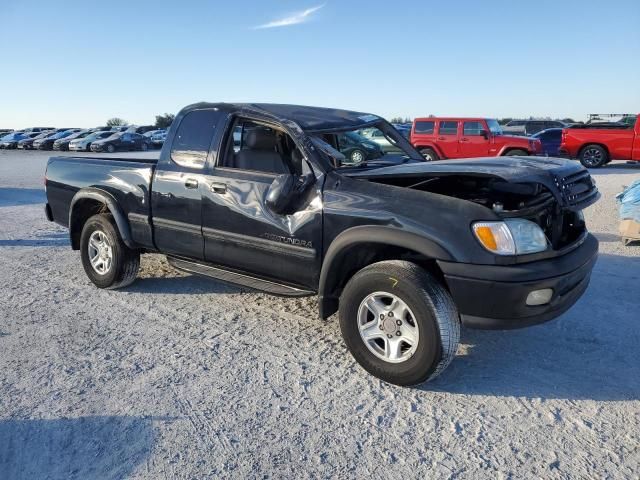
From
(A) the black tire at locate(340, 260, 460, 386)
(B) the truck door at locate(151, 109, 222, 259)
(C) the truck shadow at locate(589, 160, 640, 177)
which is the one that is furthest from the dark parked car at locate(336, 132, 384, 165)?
(C) the truck shadow at locate(589, 160, 640, 177)

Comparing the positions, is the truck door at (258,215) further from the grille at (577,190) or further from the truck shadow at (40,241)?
the truck shadow at (40,241)

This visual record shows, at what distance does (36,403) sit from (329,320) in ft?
7.21

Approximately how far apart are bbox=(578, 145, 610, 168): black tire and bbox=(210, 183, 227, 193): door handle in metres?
15.8

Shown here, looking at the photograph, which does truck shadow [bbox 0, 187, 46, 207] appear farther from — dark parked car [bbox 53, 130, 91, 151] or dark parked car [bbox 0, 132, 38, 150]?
dark parked car [bbox 0, 132, 38, 150]

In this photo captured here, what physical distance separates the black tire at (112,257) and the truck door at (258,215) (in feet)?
3.66

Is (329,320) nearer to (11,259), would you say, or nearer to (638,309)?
(638,309)

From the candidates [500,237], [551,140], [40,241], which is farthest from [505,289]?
[551,140]

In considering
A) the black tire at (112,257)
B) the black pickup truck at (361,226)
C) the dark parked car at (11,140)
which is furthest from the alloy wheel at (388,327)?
the dark parked car at (11,140)

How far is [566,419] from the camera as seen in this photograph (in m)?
2.96

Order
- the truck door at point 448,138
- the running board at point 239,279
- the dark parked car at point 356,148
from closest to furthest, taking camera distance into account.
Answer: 1. the running board at point 239,279
2. the dark parked car at point 356,148
3. the truck door at point 448,138

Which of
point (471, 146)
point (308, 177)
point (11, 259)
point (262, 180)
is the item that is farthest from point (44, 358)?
point (471, 146)

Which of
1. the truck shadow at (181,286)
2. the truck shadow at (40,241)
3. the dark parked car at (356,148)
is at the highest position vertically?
the dark parked car at (356,148)

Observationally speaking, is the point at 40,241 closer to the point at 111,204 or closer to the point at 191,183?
the point at 111,204

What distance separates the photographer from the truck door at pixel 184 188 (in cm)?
441
